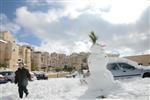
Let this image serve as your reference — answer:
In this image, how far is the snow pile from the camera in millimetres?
12234

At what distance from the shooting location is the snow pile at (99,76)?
1223 centimetres

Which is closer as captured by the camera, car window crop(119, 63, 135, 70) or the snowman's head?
the snowman's head

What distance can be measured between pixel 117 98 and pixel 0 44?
8424cm

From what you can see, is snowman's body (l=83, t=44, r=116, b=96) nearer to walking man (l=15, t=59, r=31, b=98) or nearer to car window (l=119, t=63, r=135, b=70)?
walking man (l=15, t=59, r=31, b=98)

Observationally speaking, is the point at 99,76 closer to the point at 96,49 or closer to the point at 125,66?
the point at 96,49

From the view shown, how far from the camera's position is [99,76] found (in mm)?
12469

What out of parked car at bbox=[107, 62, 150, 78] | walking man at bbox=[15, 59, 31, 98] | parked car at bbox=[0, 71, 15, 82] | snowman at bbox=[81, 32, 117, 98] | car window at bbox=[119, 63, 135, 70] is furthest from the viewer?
parked car at bbox=[0, 71, 15, 82]

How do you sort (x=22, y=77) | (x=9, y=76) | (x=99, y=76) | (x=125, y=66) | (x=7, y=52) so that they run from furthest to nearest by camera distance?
1. (x=7, y=52)
2. (x=9, y=76)
3. (x=125, y=66)
4. (x=22, y=77)
5. (x=99, y=76)

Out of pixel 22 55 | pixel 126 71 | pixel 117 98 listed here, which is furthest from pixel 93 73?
pixel 22 55

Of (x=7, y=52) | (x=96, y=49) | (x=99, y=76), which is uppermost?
(x=7, y=52)

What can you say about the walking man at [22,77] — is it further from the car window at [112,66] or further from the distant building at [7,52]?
the distant building at [7,52]

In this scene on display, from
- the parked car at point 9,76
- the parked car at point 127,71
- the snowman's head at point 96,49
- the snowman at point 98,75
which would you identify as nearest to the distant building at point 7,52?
the parked car at point 9,76

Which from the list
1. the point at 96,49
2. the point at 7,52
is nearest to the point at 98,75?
the point at 96,49

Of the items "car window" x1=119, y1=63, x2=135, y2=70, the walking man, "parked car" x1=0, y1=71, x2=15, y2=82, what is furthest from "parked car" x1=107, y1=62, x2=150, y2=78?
"parked car" x1=0, y1=71, x2=15, y2=82
